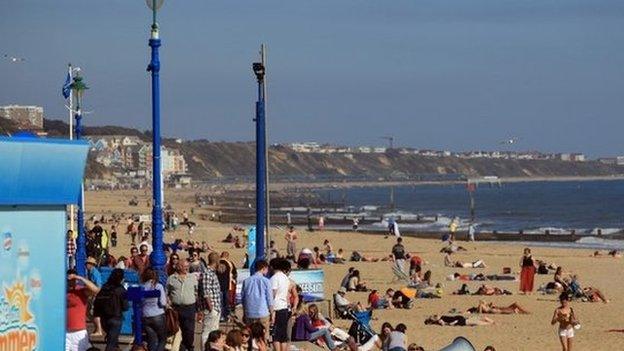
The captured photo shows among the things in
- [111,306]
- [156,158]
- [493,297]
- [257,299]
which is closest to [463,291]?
[493,297]

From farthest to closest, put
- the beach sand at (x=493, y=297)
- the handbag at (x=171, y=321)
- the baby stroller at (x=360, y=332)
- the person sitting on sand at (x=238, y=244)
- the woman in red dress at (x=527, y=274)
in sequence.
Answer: the person sitting on sand at (x=238, y=244), the woman in red dress at (x=527, y=274), the beach sand at (x=493, y=297), the baby stroller at (x=360, y=332), the handbag at (x=171, y=321)

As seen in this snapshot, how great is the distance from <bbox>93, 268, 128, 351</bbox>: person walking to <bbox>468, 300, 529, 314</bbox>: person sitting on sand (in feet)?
39.4

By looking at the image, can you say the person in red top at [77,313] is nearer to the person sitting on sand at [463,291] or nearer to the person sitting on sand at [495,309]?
the person sitting on sand at [495,309]

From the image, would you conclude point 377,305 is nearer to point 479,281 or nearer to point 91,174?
point 479,281

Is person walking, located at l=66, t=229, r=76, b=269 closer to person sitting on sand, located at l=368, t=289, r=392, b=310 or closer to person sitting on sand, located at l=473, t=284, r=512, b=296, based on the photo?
person sitting on sand, located at l=368, t=289, r=392, b=310

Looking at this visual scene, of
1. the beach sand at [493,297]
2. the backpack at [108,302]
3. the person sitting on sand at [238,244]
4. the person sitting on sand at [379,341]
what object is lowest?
the beach sand at [493,297]

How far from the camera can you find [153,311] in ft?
38.8

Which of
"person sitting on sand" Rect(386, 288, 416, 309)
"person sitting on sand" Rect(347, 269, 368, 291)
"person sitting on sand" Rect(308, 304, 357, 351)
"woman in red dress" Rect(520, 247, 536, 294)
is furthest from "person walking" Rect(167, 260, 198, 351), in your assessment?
"woman in red dress" Rect(520, 247, 536, 294)

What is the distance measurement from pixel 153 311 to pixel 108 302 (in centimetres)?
49

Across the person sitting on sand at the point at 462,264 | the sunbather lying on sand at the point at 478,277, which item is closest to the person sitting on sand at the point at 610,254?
the person sitting on sand at the point at 462,264

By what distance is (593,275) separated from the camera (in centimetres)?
3444

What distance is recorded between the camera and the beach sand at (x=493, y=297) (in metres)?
19.7

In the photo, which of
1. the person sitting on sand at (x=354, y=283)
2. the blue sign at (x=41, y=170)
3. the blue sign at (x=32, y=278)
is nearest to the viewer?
the blue sign at (x=41, y=170)

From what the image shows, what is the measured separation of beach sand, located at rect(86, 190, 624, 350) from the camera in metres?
19.7
